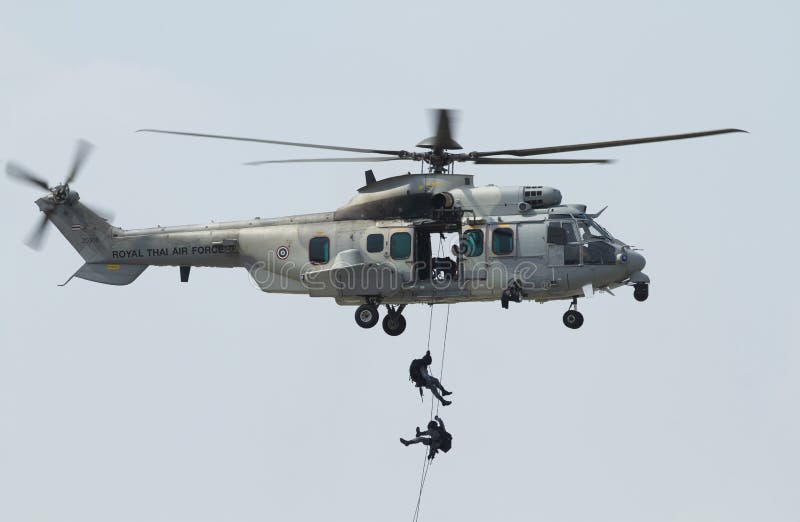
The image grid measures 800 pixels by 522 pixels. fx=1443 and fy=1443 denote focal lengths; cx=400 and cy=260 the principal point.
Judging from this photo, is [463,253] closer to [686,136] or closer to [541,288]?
[541,288]

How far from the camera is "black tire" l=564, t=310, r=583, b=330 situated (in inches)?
995

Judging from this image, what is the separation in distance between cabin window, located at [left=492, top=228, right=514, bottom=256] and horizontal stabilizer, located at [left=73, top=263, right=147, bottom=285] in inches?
271

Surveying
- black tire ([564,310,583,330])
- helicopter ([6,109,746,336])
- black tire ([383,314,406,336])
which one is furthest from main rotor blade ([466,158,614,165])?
black tire ([383,314,406,336])

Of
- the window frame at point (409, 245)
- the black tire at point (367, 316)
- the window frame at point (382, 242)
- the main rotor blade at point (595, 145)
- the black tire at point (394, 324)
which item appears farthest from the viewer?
the black tire at point (394, 324)

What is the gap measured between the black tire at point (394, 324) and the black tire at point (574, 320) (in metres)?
3.08

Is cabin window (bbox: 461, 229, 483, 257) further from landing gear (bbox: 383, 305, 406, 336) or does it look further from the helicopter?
landing gear (bbox: 383, 305, 406, 336)

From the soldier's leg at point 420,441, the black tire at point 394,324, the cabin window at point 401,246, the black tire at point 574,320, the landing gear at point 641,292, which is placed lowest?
the soldier's leg at point 420,441

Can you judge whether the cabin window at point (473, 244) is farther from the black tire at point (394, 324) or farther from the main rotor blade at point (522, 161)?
the black tire at point (394, 324)

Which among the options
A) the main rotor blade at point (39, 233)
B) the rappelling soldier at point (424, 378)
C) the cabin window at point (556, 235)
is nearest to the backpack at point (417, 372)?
the rappelling soldier at point (424, 378)

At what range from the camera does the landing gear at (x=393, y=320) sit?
86.6 feet

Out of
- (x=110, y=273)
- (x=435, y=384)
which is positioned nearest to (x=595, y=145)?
(x=435, y=384)

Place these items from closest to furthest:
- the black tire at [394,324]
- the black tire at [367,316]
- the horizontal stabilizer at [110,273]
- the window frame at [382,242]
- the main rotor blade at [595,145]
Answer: the main rotor blade at [595,145] < the window frame at [382,242] < the black tire at [367,316] < the black tire at [394,324] < the horizontal stabilizer at [110,273]

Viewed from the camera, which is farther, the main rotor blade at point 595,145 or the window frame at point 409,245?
the window frame at point 409,245

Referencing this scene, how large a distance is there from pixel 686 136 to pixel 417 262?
5.34 meters
